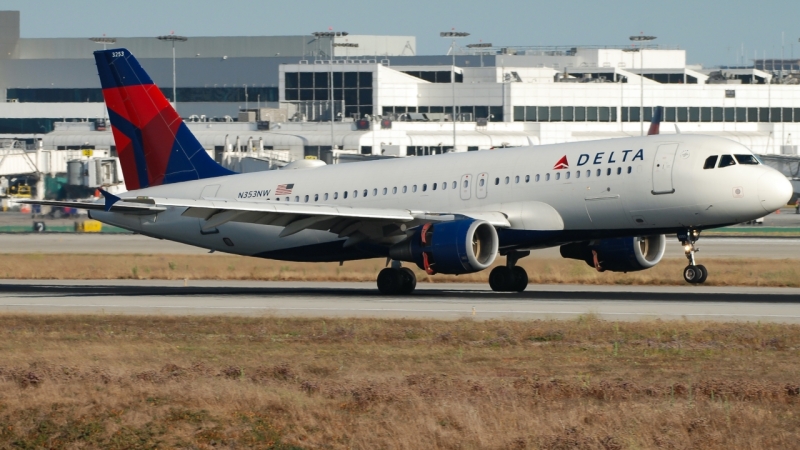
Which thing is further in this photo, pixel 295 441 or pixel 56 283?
pixel 56 283

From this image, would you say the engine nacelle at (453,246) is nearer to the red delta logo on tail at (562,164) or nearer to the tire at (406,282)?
the tire at (406,282)

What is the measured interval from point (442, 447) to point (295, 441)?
6.28ft

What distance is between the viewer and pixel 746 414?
15344 millimetres

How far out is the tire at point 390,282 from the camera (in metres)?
36.4

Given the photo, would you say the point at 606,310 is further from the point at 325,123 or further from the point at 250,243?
the point at 325,123

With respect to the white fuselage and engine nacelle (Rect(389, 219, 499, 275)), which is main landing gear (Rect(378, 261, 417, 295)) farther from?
engine nacelle (Rect(389, 219, 499, 275))

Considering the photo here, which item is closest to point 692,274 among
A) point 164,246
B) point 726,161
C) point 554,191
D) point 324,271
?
point 726,161

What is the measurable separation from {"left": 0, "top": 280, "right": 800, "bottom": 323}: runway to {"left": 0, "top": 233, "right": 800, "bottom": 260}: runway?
1505cm

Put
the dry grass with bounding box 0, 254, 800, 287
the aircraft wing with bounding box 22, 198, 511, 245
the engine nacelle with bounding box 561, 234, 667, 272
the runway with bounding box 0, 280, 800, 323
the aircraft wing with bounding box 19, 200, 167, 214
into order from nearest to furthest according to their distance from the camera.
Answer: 1. the runway with bounding box 0, 280, 800, 323
2. the aircraft wing with bounding box 22, 198, 511, 245
3. the aircraft wing with bounding box 19, 200, 167, 214
4. the engine nacelle with bounding box 561, 234, 667, 272
5. the dry grass with bounding box 0, 254, 800, 287

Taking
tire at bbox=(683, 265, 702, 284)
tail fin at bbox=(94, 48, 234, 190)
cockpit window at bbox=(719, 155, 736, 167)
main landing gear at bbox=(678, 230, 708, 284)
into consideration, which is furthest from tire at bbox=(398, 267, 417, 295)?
cockpit window at bbox=(719, 155, 736, 167)

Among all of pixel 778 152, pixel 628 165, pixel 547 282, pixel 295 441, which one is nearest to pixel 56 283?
pixel 547 282

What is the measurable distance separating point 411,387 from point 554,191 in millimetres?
17539

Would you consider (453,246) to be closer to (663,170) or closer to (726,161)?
(663,170)

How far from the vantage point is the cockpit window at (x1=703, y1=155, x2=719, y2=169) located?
3300cm
